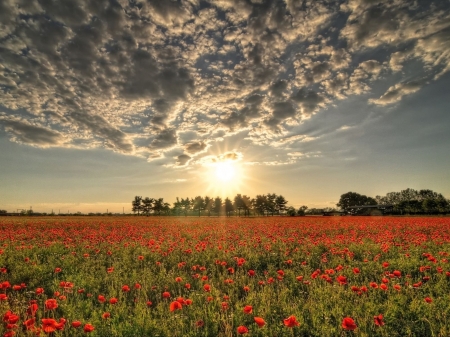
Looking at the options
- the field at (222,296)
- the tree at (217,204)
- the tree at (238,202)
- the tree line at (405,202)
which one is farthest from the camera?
the tree at (217,204)

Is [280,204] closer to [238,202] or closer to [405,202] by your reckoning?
[238,202]

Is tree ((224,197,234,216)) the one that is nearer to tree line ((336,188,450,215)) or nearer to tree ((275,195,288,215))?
tree ((275,195,288,215))

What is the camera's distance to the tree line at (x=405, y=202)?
67.2 metres

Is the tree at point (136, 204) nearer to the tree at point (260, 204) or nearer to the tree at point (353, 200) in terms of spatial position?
the tree at point (260, 204)

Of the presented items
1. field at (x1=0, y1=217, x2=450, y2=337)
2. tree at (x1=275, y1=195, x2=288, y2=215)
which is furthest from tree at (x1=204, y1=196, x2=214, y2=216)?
field at (x1=0, y1=217, x2=450, y2=337)

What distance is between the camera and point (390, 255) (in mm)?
9172

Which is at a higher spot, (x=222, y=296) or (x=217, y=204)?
(x=217, y=204)

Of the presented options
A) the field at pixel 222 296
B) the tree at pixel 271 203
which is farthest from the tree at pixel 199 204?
the field at pixel 222 296

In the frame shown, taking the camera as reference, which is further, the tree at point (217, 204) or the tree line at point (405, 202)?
the tree at point (217, 204)

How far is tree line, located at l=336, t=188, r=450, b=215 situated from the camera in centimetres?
6721

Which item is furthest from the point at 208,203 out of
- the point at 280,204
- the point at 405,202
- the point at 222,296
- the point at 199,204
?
the point at 222,296

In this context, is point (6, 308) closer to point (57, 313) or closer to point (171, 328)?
point (57, 313)

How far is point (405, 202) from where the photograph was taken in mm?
75875

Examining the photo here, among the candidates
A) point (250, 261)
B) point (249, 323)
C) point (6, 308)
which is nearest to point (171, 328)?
point (249, 323)
